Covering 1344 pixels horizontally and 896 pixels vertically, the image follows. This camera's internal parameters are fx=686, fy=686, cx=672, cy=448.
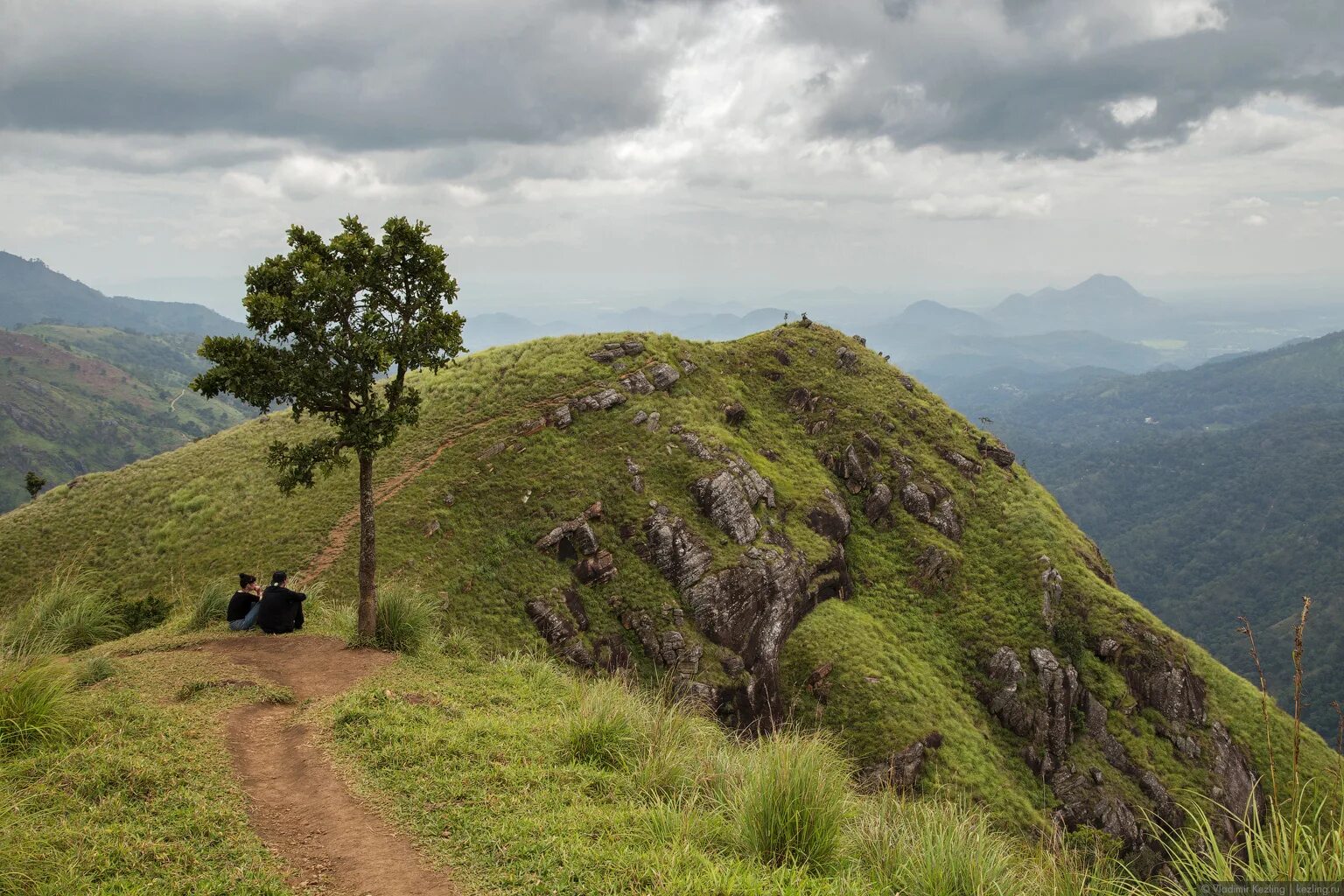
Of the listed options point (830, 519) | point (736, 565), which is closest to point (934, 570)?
point (830, 519)

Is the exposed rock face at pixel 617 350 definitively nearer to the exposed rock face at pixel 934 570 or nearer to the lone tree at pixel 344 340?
the exposed rock face at pixel 934 570

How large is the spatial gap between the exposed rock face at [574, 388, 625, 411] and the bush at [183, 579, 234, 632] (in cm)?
2979

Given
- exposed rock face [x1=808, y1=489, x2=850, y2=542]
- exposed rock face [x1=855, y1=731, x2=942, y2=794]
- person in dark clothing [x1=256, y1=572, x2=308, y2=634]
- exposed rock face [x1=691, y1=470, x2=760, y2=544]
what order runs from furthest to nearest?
exposed rock face [x1=808, y1=489, x2=850, y2=542] → exposed rock face [x1=691, y1=470, x2=760, y2=544] → exposed rock face [x1=855, y1=731, x2=942, y2=794] → person in dark clothing [x1=256, y1=572, x2=308, y2=634]

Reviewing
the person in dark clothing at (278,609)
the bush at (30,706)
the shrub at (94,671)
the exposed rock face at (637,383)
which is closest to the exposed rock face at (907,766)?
the person in dark clothing at (278,609)

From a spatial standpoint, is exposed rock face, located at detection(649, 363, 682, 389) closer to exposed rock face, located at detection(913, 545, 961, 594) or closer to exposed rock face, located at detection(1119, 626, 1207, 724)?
exposed rock face, located at detection(913, 545, 961, 594)

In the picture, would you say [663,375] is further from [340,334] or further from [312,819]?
[312,819]

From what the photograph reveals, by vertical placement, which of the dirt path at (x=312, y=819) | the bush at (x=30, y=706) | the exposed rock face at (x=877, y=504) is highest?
the bush at (x=30, y=706)

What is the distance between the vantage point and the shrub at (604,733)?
483 inches

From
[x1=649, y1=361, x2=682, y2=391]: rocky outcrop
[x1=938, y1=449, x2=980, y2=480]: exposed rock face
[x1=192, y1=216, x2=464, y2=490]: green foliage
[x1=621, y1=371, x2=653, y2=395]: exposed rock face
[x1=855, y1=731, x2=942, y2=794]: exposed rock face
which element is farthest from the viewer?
[x1=938, y1=449, x2=980, y2=480]: exposed rock face

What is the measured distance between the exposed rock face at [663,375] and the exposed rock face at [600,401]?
3.85 meters

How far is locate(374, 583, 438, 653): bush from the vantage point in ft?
66.1

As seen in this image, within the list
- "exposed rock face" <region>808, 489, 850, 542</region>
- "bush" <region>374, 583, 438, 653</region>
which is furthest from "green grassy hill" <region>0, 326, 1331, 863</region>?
"bush" <region>374, 583, 438, 653</region>

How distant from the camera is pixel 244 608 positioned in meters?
21.1

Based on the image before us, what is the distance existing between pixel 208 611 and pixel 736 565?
27.5 meters
